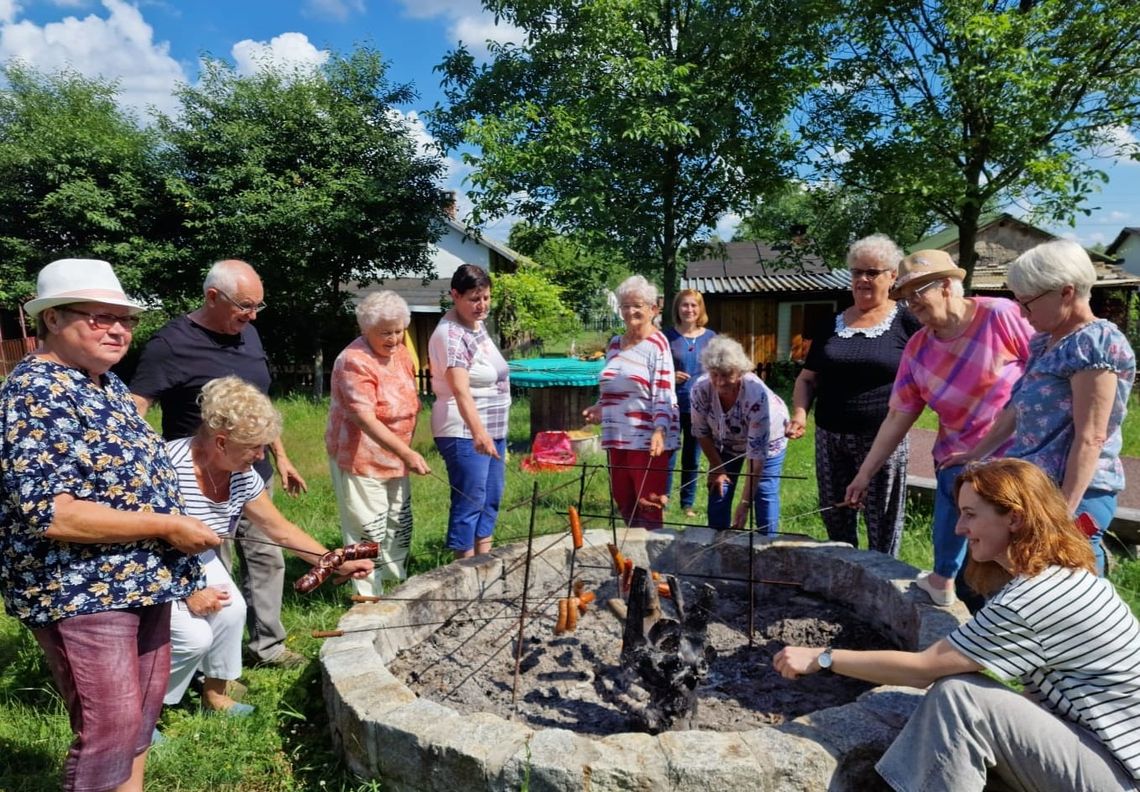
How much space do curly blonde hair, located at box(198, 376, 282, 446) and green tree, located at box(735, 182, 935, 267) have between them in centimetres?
1104

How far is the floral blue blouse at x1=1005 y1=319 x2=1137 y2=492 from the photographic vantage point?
7.34 feet

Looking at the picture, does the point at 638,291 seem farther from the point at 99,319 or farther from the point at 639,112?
the point at 639,112

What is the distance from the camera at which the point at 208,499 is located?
270 centimetres

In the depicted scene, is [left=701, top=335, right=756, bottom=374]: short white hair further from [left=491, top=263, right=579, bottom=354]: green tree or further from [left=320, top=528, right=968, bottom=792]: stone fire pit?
[left=491, top=263, right=579, bottom=354]: green tree

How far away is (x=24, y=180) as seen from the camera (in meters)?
14.6

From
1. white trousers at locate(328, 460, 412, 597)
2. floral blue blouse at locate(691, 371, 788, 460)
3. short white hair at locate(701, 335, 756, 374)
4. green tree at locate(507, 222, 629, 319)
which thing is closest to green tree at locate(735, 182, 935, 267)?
green tree at locate(507, 222, 629, 319)

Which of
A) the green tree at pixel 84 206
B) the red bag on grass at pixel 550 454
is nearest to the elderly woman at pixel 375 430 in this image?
the red bag on grass at pixel 550 454

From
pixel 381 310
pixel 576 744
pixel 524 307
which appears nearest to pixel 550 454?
pixel 381 310

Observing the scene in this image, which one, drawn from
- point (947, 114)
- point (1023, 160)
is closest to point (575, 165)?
point (947, 114)

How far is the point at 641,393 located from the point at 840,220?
1036 cm

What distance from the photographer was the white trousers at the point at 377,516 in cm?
369

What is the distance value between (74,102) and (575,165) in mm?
16725

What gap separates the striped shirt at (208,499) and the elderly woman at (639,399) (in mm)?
2012

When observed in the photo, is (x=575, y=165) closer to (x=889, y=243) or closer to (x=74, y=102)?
(x=889, y=243)
